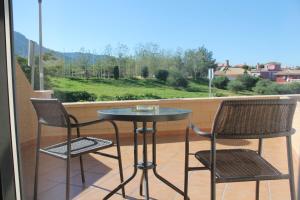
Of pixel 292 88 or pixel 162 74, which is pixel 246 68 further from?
pixel 292 88

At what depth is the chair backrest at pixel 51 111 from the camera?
1792 mm

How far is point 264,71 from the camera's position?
115 inches

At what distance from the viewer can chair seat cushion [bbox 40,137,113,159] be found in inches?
72.7

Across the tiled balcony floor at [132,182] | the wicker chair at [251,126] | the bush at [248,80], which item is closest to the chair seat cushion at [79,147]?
the tiled balcony floor at [132,182]

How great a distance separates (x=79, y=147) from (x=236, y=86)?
125 inches

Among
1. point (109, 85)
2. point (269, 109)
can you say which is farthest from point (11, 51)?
point (109, 85)

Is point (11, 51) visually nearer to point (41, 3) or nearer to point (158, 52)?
point (41, 3)

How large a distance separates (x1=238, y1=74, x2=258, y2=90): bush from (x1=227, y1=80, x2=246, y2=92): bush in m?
0.05

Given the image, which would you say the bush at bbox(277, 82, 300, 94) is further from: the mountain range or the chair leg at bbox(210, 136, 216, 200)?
the mountain range

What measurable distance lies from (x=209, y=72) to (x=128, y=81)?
A: 1.47 m

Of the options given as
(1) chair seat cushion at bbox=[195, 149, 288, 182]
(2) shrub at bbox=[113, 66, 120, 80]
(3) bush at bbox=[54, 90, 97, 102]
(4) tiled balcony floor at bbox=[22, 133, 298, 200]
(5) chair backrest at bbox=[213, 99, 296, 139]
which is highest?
(2) shrub at bbox=[113, 66, 120, 80]

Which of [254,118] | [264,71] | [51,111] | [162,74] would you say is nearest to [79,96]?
[162,74]

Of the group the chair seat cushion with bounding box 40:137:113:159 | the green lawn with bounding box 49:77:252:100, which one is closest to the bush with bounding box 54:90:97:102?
the green lawn with bounding box 49:77:252:100

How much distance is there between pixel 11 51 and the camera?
108cm
